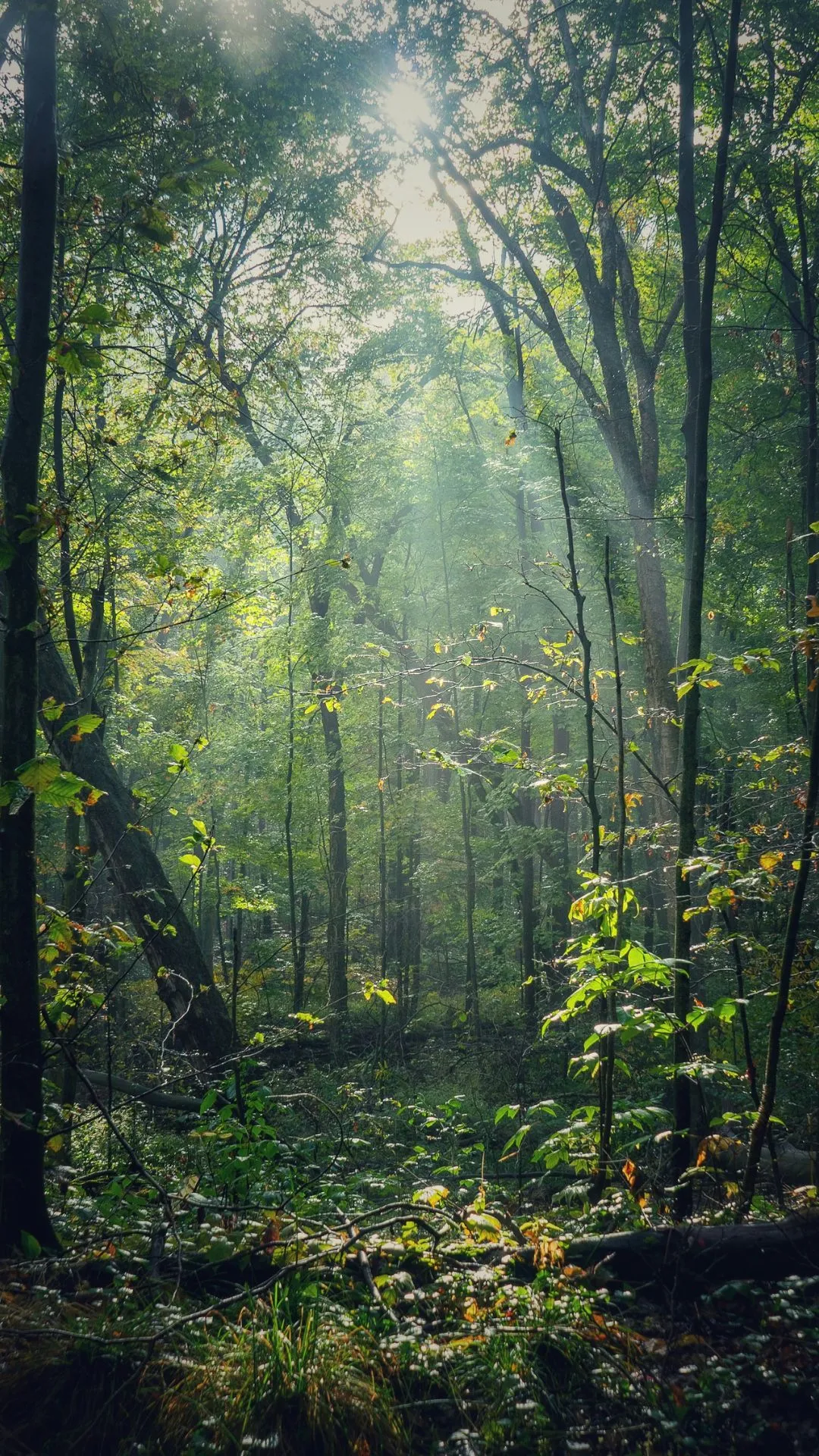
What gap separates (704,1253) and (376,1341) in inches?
60.2

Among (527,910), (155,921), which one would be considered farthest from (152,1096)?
(527,910)

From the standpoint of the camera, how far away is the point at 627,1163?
3.74 metres

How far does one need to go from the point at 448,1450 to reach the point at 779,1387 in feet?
4.03

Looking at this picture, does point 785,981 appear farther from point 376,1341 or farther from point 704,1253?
point 376,1341

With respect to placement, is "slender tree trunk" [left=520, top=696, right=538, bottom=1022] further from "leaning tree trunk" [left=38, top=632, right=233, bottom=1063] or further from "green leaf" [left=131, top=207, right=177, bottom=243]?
"green leaf" [left=131, top=207, right=177, bottom=243]

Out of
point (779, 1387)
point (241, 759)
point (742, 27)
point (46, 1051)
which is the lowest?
point (779, 1387)

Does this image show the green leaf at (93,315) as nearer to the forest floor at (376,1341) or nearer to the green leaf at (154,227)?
the green leaf at (154,227)

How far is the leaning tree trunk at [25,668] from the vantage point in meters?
2.95

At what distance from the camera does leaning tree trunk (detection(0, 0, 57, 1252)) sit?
2947mm

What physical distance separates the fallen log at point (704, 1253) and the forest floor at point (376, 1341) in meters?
0.06

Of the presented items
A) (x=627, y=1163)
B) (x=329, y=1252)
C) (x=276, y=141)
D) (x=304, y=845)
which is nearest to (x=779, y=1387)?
(x=627, y=1163)

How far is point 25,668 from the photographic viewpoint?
303cm

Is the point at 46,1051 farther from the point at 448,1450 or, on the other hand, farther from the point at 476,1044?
the point at 476,1044

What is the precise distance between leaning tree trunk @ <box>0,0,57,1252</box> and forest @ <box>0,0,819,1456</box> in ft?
0.07
